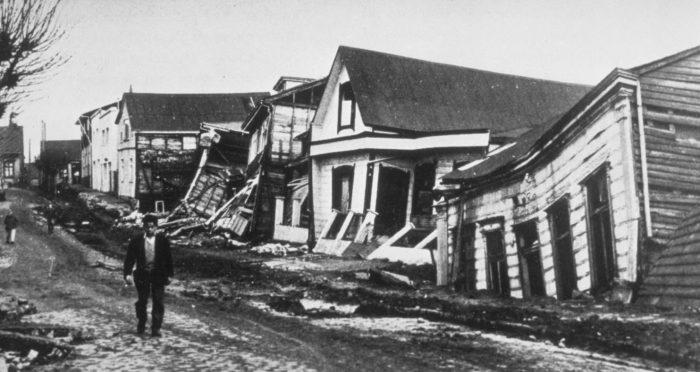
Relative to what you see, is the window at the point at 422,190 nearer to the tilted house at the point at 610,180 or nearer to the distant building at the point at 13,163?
the tilted house at the point at 610,180

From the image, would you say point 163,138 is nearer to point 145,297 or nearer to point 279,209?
point 279,209

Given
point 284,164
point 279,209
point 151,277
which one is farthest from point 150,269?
point 284,164

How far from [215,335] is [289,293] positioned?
546 centimetres

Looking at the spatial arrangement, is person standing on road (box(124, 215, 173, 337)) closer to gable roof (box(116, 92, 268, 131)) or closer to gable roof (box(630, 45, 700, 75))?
gable roof (box(630, 45, 700, 75))

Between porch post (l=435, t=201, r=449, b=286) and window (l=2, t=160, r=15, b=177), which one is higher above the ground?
window (l=2, t=160, r=15, b=177)

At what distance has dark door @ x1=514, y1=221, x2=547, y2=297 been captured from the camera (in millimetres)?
13438

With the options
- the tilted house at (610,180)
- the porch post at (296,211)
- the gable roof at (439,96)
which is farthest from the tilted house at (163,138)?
the tilted house at (610,180)

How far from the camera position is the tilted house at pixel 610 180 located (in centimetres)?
1001

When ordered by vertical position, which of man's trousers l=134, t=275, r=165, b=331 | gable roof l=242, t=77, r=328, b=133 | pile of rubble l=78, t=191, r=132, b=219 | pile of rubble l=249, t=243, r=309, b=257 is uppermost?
gable roof l=242, t=77, r=328, b=133

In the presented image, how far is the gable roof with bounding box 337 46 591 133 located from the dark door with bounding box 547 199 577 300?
35.4ft

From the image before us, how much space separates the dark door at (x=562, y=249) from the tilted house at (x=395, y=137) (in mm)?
6549

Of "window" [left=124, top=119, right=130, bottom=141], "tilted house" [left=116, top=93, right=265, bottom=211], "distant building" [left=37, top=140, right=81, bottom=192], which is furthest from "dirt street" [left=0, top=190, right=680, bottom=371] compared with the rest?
"distant building" [left=37, top=140, right=81, bottom=192]

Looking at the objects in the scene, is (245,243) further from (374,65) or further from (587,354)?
(587,354)

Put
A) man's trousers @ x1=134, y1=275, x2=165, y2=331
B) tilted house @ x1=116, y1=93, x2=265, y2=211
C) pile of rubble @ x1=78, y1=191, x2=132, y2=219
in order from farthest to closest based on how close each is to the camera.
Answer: tilted house @ x1=116, y1=93, x2=265, y2=211 → pile of rubble @ x1=78, y1=191, x2=132, y2=219 → man's trousers @ x1=134, y1=275, x2=165, y2=331
